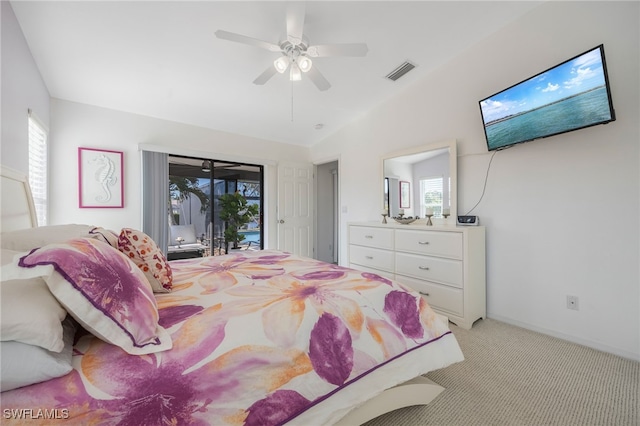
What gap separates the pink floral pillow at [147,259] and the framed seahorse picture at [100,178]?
223 centimetres

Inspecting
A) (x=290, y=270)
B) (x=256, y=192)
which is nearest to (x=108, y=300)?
(x=290, y=270)

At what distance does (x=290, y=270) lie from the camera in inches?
66.0

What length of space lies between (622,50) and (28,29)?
4389mm

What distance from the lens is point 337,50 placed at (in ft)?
6.41

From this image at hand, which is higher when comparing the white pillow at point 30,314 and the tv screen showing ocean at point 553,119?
the tv screen showing ocean at point 553,119

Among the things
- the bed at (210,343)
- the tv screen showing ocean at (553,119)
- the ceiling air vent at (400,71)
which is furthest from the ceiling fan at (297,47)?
the bed at (210,343)

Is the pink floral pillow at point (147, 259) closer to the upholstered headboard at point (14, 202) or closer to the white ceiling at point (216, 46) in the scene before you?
the upholstered headboard at point (14, 202)

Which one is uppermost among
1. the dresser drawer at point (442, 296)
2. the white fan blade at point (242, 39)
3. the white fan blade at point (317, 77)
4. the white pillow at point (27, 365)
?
the white fan blade at point (242, 39)

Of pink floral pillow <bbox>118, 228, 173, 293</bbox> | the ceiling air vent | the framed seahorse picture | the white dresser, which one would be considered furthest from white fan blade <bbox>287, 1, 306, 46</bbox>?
the framed seahorse picture

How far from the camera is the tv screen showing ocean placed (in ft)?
5.76

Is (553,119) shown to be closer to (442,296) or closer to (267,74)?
(442,296)

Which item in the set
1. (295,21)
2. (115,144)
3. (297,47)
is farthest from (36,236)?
(115,144)

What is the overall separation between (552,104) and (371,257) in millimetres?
2192

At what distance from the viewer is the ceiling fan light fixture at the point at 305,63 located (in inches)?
80.2
